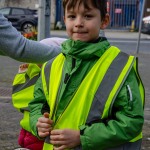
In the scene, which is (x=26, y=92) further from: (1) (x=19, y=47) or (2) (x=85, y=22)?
(2) (x=85, y=22)

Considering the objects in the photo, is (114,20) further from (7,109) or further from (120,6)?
(7,109)

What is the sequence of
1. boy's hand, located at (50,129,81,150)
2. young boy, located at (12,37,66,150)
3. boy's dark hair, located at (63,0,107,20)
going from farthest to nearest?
young boy, located at (12,37,66,150), boy's dark hair, located at (63,0,107,20), boy's hand, located at (50,129,81,150)

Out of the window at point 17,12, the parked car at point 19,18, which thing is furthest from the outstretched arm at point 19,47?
the window at point 17,12

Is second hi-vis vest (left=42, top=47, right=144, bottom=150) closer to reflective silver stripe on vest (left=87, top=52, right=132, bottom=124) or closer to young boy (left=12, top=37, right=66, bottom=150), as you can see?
reflective silver stripe on vest (left=87, top=52, right=132, bottom=124)

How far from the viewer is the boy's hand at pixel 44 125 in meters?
2.06

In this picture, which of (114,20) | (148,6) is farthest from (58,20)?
(148,6)

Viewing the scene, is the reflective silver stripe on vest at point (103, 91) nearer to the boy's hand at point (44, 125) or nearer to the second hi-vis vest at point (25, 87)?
the boy's hand at point (44, 125)

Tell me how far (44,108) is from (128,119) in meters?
0.47

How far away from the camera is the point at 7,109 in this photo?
6277 mm

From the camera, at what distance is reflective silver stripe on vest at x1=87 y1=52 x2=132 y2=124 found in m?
2.00

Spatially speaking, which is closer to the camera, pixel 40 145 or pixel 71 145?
pixel 71 145

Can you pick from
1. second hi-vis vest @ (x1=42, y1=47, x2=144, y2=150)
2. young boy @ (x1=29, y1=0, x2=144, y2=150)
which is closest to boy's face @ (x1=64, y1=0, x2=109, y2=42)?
young boy @ (x1=29, y1=0, x2=144, y2=150)

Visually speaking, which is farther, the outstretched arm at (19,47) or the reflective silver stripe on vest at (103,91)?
the outstretched arm at (19,47)

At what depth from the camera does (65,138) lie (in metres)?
1.97
